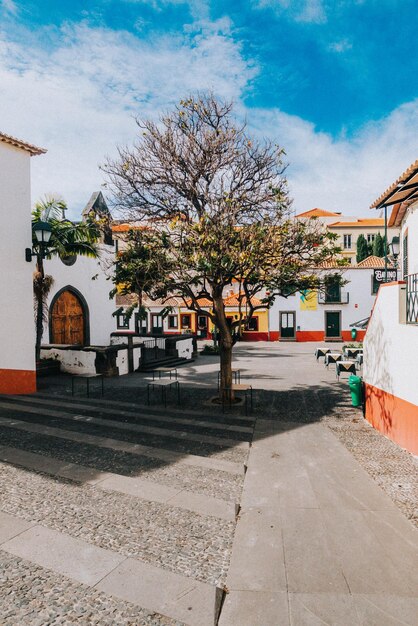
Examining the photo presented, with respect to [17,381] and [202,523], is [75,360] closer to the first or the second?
[17,381]

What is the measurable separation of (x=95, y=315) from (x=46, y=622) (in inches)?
839

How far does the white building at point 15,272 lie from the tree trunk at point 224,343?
6928 millimetres

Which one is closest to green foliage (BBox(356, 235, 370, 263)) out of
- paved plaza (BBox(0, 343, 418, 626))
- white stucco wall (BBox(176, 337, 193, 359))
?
white stucco wall (BBox(176, 337, 193, 359))

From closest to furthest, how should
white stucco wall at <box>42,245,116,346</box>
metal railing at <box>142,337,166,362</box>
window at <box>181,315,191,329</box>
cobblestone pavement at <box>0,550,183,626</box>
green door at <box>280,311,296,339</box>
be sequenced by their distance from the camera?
1. cobblestone pavement at <box>0,550,183,626</box>
2. white stucco wall at <box>42,245,116,346</box>
3. metal railing at <box>142,337,166,362</box>
4. green door at <box>280,311,296,339</box>
5. window at <box>181,315,191,329</box>

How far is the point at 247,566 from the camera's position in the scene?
404 centimetres

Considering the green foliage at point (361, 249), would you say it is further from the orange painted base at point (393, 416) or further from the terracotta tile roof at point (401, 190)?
the orange painted base at point (393, 416)

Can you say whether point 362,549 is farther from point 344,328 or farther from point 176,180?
point 344,328

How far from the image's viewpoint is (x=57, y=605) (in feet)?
11.1

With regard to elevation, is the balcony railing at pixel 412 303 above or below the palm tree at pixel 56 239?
below

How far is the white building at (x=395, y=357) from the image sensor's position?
7996 millimetres

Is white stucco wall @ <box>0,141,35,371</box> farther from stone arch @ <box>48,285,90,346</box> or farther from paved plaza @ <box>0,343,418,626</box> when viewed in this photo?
stone arch @ <box>48,285,90,346</box>

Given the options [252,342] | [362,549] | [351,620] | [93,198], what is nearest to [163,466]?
[362,549]

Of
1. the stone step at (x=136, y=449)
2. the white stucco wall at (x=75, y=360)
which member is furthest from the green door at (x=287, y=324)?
the stone step at (x=136, y=449)

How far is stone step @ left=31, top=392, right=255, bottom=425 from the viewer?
1058 centimetres
